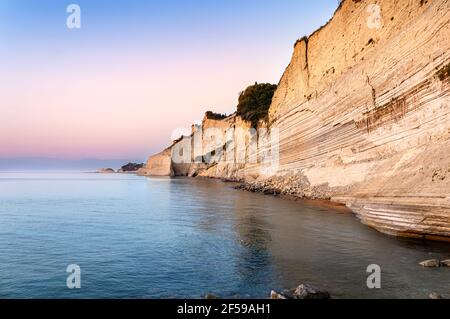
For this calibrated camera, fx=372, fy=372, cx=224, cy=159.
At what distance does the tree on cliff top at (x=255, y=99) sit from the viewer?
70875 millimetres

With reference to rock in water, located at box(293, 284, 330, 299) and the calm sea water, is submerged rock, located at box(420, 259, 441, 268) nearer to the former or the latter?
the calm sea water

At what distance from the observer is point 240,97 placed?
77.7m

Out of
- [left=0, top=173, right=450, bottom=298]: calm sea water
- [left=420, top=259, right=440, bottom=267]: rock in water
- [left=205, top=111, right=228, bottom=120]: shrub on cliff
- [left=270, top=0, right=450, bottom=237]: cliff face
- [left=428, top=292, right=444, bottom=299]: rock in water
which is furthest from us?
[left=205, top=111, right=228, bottom=120]: shrub on cliff

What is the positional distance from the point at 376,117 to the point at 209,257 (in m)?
15.5

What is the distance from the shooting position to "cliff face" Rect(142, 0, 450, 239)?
1351 centimetres

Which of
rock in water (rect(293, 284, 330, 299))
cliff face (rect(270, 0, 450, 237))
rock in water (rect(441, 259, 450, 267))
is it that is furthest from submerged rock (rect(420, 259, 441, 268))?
rock in water (rect(293, 284, 330, 299))

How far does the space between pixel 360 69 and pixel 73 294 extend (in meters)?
23.5

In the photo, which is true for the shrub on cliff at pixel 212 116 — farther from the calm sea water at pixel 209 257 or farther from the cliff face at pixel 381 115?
the calm sea water at pixel 209 257

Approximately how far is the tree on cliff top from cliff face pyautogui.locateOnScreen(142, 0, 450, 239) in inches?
1133

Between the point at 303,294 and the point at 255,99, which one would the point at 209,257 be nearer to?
the point at 303,294

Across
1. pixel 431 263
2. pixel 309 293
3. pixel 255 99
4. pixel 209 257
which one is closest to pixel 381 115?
pixel 431 263
